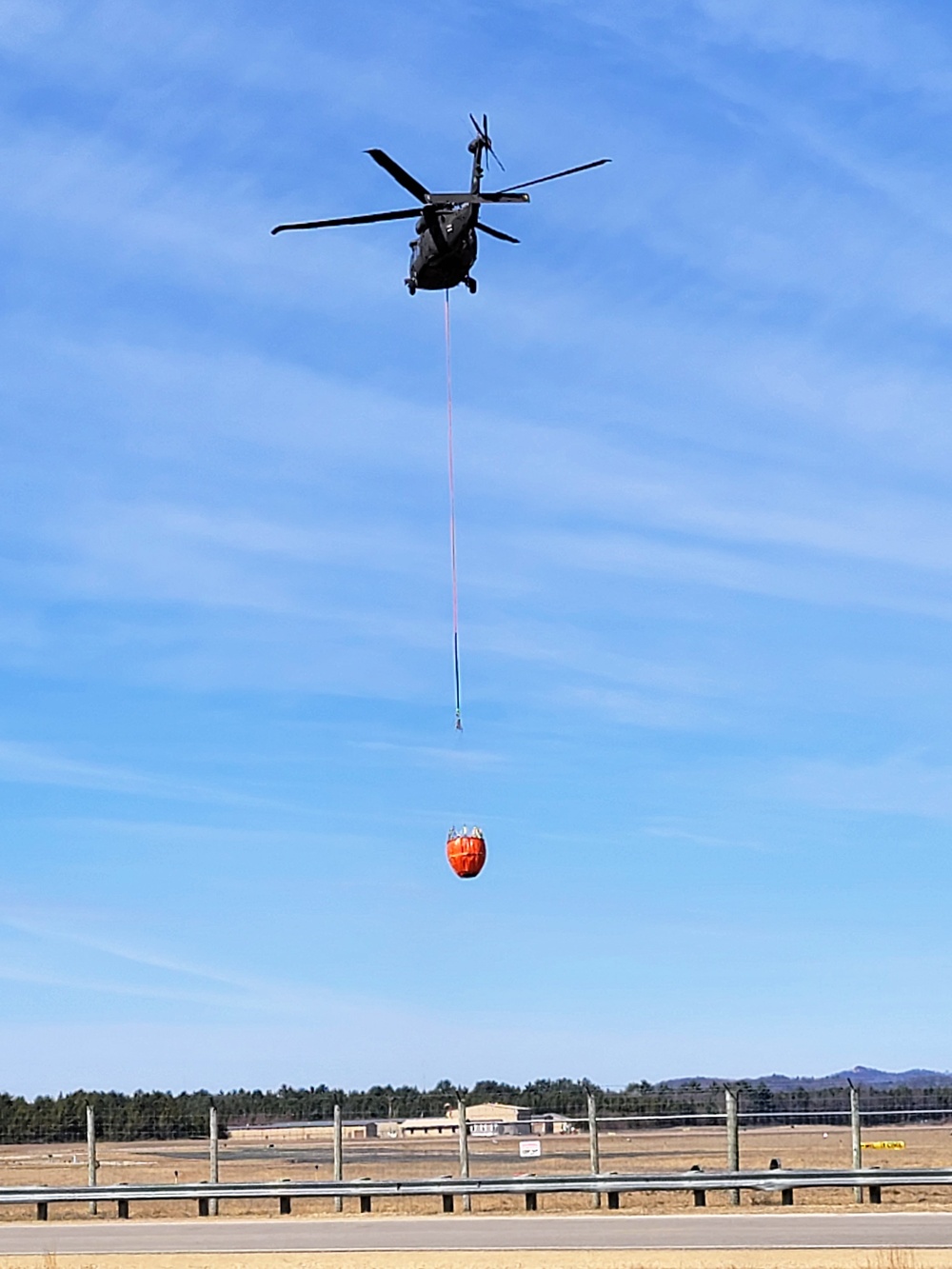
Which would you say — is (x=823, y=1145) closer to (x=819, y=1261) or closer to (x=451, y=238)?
(x=819, y=1261)

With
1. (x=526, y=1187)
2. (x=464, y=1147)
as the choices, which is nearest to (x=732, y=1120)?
(x=526, y=1187)

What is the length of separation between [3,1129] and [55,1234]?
40.6 m

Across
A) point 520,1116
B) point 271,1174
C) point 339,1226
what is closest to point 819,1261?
point 339,1226

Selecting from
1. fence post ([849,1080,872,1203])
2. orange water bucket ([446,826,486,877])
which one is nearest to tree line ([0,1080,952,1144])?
fence post ([849,1080,872,1203])

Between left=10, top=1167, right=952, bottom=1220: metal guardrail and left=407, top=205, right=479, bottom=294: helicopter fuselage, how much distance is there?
15431 mm

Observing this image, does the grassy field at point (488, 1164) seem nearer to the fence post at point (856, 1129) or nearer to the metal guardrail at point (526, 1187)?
the fence post at point (856, 1129)

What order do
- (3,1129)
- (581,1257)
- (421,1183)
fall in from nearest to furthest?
(581,1257)
(421,1183)
(3,1129)

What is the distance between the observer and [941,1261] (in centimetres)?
1995

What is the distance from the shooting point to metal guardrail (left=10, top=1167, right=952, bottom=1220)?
91.0ft

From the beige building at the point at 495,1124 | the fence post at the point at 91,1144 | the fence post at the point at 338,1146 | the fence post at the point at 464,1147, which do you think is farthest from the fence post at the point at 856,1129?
the beige building at the point at 495,1124

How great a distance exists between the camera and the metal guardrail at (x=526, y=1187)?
27.7 metres

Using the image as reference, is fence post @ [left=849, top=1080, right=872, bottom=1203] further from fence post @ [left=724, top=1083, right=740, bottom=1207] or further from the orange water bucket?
the orange water bucket

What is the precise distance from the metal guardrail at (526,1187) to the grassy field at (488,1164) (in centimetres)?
84

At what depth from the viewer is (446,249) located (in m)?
20.8
